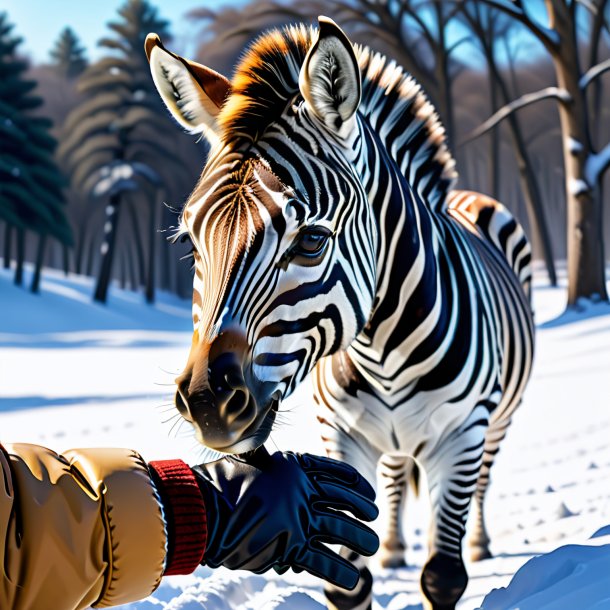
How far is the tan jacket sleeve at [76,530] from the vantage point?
4.67 ft

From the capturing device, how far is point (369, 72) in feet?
8.84

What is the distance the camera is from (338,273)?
7.30 feet

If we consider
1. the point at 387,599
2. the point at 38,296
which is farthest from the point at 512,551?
the point at 38,296

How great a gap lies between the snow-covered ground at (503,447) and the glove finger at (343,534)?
351 mm

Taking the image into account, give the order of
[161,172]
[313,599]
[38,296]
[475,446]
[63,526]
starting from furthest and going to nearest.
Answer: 1. [161,172]
2. [38,296]
3. [313,599]
4. [475,446]
5. [63,526]


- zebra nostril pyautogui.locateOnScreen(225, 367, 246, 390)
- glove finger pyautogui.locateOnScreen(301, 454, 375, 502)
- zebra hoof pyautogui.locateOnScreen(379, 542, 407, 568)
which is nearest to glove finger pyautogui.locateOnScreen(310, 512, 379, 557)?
glove finger pyautogui.locateOnScreen(301, 454, 375, 502)

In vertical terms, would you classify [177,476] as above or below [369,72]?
below

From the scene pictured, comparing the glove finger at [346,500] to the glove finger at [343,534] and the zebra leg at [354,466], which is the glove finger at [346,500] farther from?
the zebra leg at [354,466]

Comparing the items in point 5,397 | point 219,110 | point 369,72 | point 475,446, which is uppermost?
point 369,72

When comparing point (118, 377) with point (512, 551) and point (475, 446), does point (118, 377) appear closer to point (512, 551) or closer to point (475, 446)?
point (512, 551)

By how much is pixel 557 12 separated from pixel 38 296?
16.1 metres

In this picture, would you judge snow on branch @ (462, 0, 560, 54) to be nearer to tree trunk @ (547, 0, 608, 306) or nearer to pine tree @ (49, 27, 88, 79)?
tree trunk @ (547, 0, 608, 306)

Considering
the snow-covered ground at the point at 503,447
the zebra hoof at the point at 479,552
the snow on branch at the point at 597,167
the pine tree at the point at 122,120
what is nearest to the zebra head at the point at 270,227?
the snow-covered ground at the point at 503,447

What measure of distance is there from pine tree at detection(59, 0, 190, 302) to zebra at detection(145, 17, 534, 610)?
2227cm
